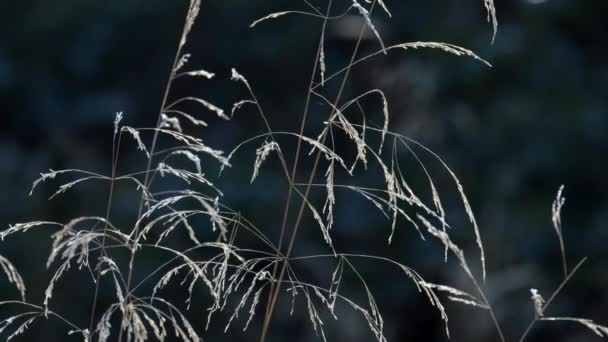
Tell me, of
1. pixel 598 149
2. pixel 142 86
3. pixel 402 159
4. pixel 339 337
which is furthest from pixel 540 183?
pixel 142 86

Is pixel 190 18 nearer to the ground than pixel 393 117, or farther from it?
farther from it

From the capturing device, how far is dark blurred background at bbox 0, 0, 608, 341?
4902 mm

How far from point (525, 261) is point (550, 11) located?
135cm

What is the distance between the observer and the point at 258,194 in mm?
5016

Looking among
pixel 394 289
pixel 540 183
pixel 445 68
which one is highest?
pixel 445 68

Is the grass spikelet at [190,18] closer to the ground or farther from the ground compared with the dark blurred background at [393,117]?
farther from the ground

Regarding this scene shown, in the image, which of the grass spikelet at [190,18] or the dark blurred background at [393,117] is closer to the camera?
the grass spikelet at [190,18]

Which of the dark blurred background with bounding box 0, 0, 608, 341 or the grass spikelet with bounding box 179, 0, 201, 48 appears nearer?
the grass spikelet with bounding box 179, 0, 201, 48

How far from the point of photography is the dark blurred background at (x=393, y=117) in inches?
193

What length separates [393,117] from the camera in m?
5.34

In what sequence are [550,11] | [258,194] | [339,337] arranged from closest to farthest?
1. [339,337]
2. [258,194]
3. [550,11]

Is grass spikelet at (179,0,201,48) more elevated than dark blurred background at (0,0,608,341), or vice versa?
Result: grass spikelet at (179,0,201,48)

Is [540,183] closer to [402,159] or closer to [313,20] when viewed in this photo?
[402,159]

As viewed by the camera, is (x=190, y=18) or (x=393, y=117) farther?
(x=393, y=117)
